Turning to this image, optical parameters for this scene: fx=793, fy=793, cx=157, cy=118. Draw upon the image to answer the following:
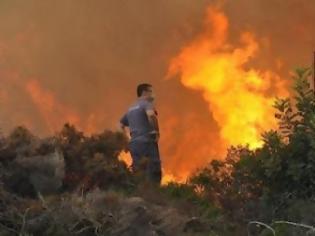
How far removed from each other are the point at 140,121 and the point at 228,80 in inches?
113

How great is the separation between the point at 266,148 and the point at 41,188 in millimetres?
2230

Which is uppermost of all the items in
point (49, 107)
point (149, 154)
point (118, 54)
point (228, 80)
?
point (118, 54)

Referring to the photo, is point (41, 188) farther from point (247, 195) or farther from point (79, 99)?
point (79, 99)

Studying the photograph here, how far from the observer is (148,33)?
540 inches

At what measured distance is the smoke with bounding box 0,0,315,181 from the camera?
43.3 feet

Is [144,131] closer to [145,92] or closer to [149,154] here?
[149,154]

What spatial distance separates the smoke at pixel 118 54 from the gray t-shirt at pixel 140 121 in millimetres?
2680

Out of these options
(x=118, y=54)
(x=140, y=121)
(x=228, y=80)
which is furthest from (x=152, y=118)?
(x=118, y=54)

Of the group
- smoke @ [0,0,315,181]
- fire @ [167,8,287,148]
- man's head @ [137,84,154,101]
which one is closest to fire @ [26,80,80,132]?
smoke @ [0,0,315,181]

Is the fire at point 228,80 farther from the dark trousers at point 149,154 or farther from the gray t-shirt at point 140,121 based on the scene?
the gray t-shirt at point 140,121

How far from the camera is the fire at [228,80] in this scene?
39.9ft

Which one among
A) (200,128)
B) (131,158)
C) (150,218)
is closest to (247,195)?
(150,218)

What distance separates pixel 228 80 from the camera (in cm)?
1272

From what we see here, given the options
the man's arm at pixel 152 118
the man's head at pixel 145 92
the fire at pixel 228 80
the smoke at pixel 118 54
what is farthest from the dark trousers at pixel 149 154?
the smoke at pixel 118 54
